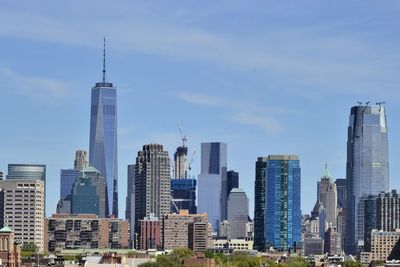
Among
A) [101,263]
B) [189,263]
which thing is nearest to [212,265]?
[189,263]

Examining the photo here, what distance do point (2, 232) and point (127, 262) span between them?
2077cm

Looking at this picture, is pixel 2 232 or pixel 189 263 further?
pixel 189 263

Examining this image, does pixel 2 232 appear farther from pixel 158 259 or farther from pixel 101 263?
pixel 158 259

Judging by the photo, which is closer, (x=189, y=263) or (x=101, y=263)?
(x=101, y=263)

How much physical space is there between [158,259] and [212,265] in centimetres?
682

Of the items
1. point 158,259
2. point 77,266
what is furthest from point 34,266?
point 158,259

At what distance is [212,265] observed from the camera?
7854 inches

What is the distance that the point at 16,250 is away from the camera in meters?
171

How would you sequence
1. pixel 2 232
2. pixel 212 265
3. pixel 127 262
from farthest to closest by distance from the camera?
pixel 212 265 → pixel 127 262 → pixel 2 232

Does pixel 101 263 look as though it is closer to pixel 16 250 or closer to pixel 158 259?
pixel 16 250

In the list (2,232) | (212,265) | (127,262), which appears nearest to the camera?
(2,232)

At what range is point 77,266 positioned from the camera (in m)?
175

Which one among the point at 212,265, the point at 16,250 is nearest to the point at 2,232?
the point at 16,250

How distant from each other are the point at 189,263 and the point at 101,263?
21972mm
